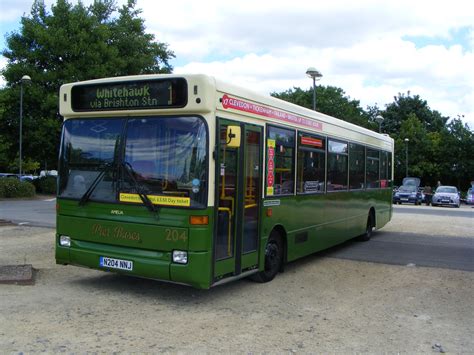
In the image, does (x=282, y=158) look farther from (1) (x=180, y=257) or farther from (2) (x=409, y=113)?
(2) (x=409, y=113)

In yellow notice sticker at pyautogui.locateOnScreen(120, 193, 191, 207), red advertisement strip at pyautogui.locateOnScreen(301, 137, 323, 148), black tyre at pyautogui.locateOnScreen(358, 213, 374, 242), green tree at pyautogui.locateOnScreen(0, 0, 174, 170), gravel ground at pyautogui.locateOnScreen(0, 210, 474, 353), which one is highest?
green tree at pyautogui.locateOnScreen(0, 0, 174, 170)

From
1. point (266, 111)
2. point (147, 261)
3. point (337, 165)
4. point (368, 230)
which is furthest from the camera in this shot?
point (368, 230)

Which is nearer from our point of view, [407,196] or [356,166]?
[356,166]

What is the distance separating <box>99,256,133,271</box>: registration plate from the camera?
21.0ft

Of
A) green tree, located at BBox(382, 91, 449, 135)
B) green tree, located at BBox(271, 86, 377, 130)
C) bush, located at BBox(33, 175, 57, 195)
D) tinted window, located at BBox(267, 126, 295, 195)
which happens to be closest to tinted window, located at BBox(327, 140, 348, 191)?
tinted window, located at BBox(267, 126, 295, 195)

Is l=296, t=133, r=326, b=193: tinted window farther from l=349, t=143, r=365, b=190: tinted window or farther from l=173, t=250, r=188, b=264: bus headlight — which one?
l=173, t=250, r=188, b=264: bus headlight

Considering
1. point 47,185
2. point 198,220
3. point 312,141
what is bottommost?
point 47,185

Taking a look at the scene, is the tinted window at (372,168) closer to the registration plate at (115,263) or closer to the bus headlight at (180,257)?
the bus headlight at (180,257)

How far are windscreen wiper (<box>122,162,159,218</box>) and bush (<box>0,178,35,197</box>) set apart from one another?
2388 cm

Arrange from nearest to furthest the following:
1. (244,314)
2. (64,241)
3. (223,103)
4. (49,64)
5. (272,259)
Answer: (244,314)
(223,103)
(64,241)
(272,259)
(49,64)

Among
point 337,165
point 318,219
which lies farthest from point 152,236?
point 337,165

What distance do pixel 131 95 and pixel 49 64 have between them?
2892cm

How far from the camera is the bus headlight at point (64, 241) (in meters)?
6.92

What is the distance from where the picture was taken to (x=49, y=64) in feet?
107
